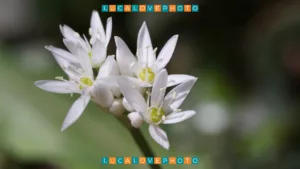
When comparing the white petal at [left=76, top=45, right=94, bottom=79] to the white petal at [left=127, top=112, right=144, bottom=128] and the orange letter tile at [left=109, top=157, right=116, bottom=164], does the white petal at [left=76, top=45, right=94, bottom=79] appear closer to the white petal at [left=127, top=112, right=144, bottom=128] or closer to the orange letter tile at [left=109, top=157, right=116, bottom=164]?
the white petal at [left=127, top=112, right=144, bottom=128]

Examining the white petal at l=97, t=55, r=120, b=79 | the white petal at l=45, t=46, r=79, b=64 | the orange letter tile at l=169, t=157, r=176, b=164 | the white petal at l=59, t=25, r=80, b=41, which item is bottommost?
the orange letter tile at l=169, t=157, r=176, b=164

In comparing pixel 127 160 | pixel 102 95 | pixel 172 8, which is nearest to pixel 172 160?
pixel 127 160

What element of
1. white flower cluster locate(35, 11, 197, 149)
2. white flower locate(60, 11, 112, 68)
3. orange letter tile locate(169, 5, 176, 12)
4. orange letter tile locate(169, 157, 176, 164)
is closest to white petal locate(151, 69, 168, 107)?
white flower cluster locate(35, 11, 197, 149)

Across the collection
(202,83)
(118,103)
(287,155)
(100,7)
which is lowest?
(287,155)

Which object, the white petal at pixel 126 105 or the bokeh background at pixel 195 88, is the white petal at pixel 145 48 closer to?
the white petal at pixel 126 105

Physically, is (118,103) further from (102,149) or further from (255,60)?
(255,60)

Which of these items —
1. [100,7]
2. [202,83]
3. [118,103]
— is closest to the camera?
[118,103]

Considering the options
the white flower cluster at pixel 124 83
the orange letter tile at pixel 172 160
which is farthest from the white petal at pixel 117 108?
the orange letter tile at pixel 172 160

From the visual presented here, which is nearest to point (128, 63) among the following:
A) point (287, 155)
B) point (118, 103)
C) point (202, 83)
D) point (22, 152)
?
point (118, 103)
